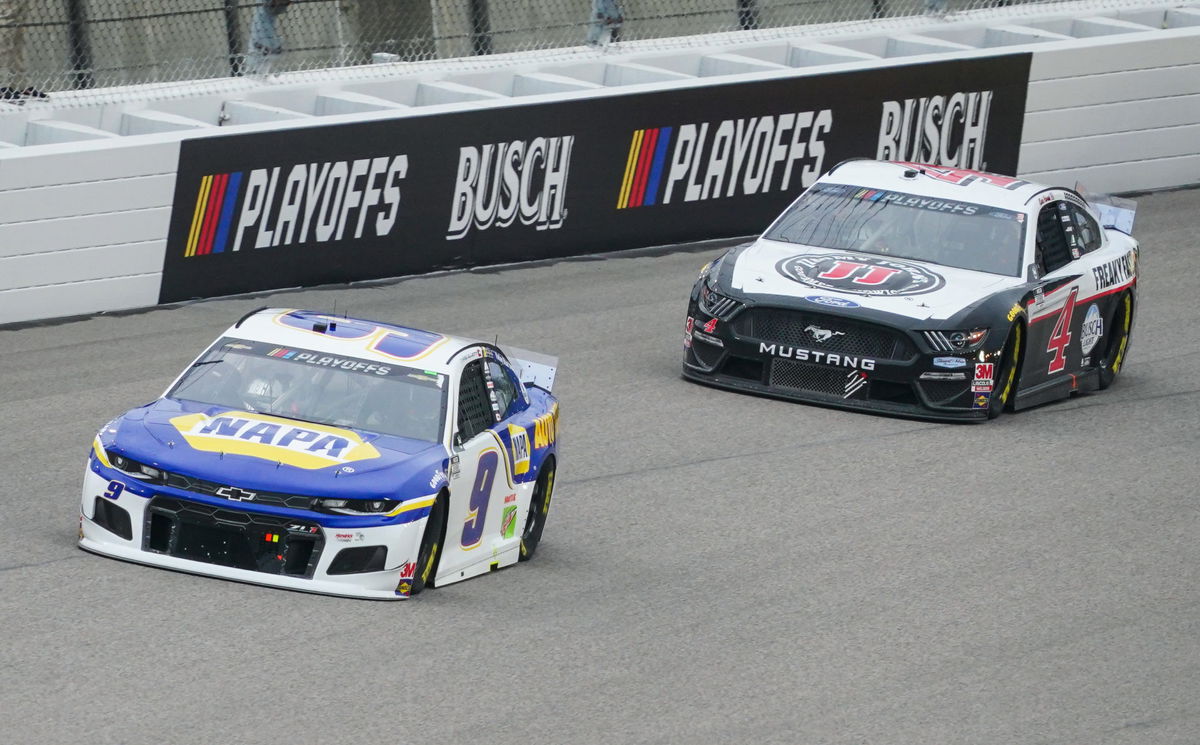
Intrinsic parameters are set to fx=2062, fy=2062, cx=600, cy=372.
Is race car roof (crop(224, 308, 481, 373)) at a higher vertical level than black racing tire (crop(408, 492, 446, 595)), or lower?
higher

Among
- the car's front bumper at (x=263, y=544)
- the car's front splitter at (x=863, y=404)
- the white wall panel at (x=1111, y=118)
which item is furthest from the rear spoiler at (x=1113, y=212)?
the car's front bumper at (x=263, y=544)

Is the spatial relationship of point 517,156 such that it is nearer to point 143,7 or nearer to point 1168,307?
point 143,7

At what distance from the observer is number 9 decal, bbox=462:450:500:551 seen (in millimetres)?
9375

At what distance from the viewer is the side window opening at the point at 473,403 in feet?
31.2

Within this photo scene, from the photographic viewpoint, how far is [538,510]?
10.3m

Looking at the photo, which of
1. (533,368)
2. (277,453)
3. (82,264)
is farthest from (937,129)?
(277,453)

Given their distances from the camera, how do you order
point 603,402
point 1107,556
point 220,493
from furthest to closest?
point 603,402
point 1107,556
point 220,493

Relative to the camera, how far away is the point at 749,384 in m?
14.0

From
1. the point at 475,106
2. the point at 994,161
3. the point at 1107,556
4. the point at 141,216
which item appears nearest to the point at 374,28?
the point at 475,106

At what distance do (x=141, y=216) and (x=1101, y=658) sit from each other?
8873mm

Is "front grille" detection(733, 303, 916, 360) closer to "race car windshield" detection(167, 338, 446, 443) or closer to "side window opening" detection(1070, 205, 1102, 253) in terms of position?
"side window opening" detection(1070, 205, 1102, 253)

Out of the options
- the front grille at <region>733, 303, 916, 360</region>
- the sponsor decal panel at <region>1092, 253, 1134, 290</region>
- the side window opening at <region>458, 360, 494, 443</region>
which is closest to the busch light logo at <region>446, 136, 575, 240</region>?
the front grille at <region>733, 303, 916, 360</region>

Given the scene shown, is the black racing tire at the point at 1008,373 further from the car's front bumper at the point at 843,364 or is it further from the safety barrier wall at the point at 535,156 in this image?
the safety barrier wall at the point at 535,156

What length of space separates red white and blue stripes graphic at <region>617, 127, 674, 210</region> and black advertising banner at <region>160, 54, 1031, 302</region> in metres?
0.02
